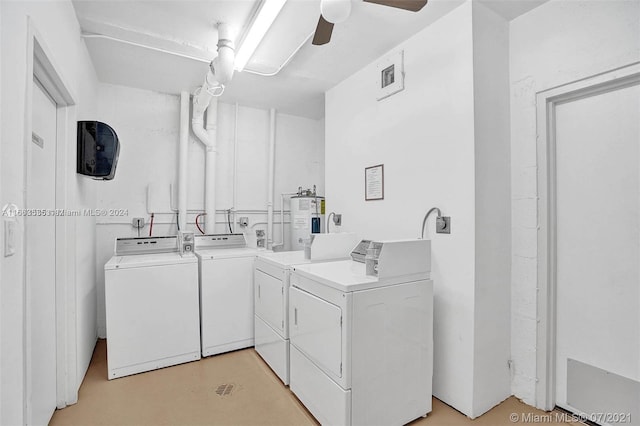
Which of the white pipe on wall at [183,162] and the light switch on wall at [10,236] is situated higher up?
the white pipe on wall at [183,162]

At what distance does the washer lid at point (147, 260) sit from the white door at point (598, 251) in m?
2.88

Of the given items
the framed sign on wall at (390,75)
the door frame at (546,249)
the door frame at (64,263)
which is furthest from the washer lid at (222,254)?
the door frame at (546,249)

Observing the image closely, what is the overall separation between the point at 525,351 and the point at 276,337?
1.80 meters

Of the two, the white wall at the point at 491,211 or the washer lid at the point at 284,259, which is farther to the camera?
the washer lid at the point at 284,259

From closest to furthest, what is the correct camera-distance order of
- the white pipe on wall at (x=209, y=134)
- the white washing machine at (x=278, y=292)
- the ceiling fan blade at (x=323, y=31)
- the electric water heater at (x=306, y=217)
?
the ceiling fan blade at (x=323, y=31)
the white washing machine at (x=278, y=292)
the white pipe on wall at (x=209, y=134)
the electric water heater at (x=306, y=217)

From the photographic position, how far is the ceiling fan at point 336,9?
1.39 meters

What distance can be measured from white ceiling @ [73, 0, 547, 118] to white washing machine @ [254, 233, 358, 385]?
1612 millimetres

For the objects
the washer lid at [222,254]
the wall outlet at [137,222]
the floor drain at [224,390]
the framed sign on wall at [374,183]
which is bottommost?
the floor drain at [224,390]

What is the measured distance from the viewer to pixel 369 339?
1713 millimetres

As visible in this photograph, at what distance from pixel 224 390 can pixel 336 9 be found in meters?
2.53

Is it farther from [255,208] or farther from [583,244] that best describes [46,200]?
[583,244]

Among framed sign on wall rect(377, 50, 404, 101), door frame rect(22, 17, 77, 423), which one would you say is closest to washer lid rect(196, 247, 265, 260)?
door frame rect(22, 17, 77, 423)

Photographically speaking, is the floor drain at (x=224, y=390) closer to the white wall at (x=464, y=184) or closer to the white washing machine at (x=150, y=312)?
the white washing machine at (x=150, y=312)

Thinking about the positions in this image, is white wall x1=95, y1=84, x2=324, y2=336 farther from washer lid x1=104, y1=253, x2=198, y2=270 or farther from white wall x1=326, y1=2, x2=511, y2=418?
white wall x1=326, y1=2, x2=511, y2=418
